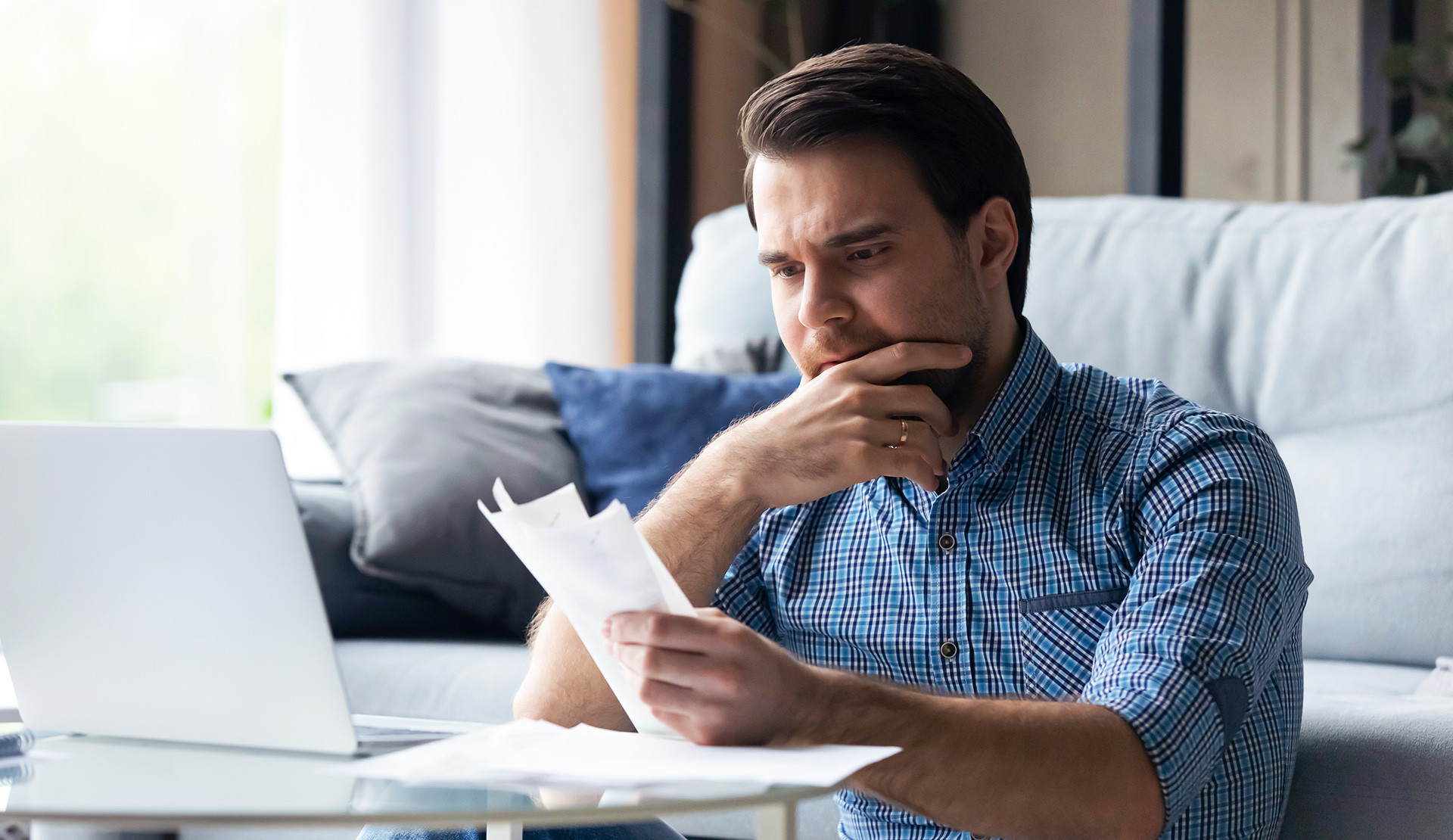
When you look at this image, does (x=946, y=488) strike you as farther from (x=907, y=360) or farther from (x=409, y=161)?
(x=409, y=161)

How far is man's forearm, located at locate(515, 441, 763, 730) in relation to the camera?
3.48 ft

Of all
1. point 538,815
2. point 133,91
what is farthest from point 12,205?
point 538,815

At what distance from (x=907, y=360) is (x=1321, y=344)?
75cm

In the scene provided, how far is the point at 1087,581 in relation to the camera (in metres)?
1.04

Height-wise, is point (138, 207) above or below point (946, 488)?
above

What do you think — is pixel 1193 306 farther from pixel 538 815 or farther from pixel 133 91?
pixel 133 91

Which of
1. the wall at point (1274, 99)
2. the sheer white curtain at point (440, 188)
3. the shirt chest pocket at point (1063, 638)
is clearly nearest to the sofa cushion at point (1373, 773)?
the shirt chest pocket at point (1063, 638)

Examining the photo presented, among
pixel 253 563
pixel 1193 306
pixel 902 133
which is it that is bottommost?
pixel 253 563

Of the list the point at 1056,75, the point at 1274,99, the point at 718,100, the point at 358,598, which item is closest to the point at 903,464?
the point at 358,598

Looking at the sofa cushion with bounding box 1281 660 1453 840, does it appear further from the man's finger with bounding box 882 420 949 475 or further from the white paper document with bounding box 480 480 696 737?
the white paper document with bounding box 480 480 696 737

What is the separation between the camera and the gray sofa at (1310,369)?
147 cm

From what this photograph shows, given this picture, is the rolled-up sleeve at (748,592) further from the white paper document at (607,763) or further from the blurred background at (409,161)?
the blurred background at (409,161)

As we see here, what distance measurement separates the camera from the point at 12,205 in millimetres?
2322

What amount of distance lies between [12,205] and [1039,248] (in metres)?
1.74
